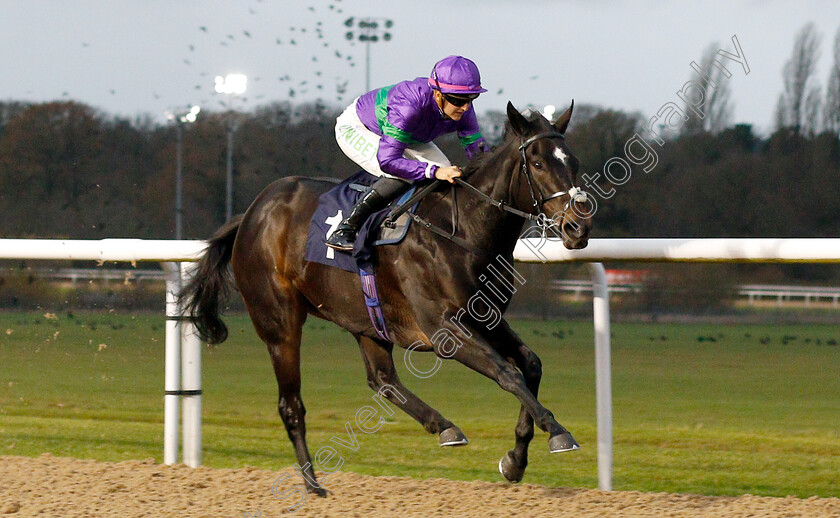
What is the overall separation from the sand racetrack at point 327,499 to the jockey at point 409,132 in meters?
1.01

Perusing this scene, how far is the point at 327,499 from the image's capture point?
3.98 meters

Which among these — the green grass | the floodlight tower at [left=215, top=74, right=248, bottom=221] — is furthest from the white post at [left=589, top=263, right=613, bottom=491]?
the floodlight tower at [left=215, top=74, right=248, bottom=221]

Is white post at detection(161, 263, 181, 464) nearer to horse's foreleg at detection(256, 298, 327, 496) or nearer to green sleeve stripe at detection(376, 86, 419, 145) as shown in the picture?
horse's foreleg at detection(256, 298, 327, 496)

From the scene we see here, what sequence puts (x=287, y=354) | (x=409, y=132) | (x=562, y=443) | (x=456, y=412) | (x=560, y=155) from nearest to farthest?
(x=562, y=443) < (x=560, y=155) < (x=409, y=132) < (x=287, y=354) < (x=456, y=412)

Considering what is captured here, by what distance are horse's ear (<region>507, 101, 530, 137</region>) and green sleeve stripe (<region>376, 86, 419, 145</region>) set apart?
0.54m

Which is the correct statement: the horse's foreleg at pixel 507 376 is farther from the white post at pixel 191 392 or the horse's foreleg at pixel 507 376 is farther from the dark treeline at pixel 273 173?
the dark treeline at pixel 273 173

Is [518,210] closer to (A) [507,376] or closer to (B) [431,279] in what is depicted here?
(B) [431,279]

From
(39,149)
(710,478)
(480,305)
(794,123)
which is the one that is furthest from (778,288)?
(39,149)

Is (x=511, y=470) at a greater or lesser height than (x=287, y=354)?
lesser

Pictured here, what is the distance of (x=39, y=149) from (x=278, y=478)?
11.7 metres

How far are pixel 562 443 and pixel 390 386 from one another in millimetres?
1246

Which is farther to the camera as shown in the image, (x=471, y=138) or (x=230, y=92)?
(x=230, y=92)

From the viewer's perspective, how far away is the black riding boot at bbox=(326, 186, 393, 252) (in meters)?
4.11

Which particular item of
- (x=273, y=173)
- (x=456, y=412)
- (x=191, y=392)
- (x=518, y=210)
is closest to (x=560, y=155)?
(x=518, y=210)
